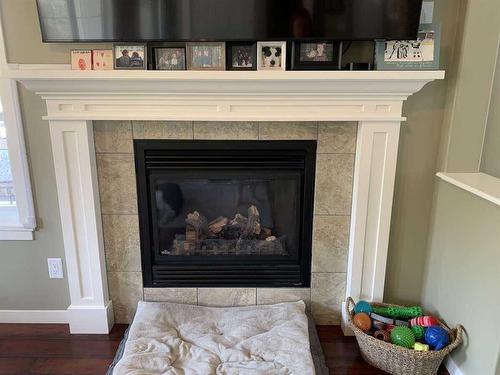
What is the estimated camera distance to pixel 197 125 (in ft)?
6.20

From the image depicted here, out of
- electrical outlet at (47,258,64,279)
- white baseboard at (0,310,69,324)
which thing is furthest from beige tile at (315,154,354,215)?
white baseboard at (0,310,69,324)

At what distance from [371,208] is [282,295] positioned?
682 millimetres

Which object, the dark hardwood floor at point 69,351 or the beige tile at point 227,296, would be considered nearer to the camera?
the dark hardwood floor at point 69,351

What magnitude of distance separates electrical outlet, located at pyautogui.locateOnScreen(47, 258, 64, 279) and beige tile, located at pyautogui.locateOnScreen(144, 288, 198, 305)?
1.55 ft

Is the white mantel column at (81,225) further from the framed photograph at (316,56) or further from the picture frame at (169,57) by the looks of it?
the framed photograph at (316,56)

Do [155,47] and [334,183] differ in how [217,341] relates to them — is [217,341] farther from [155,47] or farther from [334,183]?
[155,47]

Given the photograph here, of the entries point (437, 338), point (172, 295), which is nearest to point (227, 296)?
point (172, 295)

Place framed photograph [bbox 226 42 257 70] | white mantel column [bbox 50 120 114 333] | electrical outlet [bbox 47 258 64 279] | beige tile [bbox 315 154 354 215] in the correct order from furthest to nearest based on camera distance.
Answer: electrical outlet [bbox 47 258 64 279] → beige tile [bbox 315 154 354 215] → white mantel column [bbox 50 120 114 333] → framed photograph [bbox 226 42 257 70]

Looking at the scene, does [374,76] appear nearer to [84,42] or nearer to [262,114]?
[262,114]

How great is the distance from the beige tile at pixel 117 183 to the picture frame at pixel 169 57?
1.62 ft

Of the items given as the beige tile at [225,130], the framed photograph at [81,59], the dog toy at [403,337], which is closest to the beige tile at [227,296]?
the dog toy at [403,337]

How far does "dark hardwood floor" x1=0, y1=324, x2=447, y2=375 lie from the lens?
5.86ft

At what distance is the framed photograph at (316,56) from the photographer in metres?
1.69

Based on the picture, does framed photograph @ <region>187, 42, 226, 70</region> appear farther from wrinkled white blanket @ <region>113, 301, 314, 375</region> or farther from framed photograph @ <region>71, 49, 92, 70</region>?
wrinkled white blanket @ <region>113, 301, 314, 375</region>
